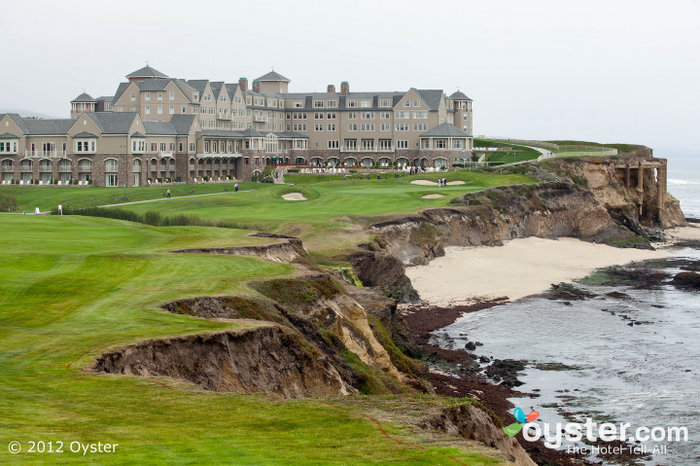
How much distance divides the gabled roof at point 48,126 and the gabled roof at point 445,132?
51.9m

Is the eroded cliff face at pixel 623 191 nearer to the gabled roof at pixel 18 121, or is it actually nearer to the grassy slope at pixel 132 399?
the gabled roof at pixel 18 121

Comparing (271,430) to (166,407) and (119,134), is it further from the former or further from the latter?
(119,134)

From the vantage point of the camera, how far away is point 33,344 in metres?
19.7

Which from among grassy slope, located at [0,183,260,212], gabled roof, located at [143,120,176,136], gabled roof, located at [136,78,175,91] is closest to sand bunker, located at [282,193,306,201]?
grassy slope, located at [0,183,260,212]

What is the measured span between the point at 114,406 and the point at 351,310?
53.5 feet

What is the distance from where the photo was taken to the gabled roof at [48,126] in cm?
9762

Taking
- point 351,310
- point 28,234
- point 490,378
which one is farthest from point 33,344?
point 28,234

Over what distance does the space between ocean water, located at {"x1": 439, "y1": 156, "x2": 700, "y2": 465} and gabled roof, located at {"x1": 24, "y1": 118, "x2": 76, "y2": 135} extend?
6590cm

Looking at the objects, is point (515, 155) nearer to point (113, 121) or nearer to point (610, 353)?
point (113, 121)

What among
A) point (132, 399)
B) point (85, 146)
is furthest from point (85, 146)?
point (132, 399)

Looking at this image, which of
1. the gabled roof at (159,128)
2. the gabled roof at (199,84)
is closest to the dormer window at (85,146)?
the gabled roof at (159,128)

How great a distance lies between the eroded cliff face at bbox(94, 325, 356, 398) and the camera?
19.4m

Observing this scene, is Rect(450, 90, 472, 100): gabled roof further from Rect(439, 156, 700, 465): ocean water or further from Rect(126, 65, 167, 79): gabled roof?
Rect(439, 156, 700, 465): ocean water

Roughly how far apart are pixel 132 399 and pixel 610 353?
98.9 ft
